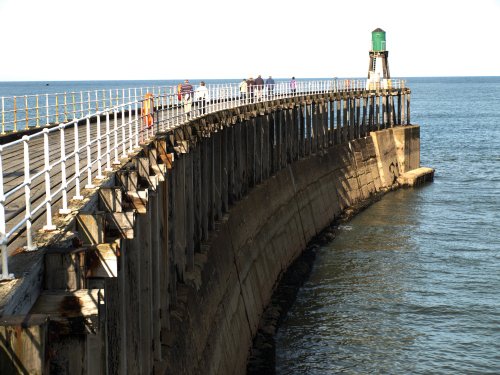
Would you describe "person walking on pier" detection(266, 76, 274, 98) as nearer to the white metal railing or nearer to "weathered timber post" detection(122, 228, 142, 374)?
the white metal railing

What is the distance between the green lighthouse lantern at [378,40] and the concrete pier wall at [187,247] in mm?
29161

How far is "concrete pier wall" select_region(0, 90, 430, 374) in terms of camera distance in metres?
6.96

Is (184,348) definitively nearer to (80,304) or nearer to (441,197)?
(80,304)

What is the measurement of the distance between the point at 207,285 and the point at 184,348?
3.09m

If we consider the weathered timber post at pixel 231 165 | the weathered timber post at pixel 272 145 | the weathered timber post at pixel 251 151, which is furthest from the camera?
the weathered timber post at pixel 272 145

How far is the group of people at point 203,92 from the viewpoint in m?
25.9

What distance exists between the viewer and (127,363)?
10367 millimetres

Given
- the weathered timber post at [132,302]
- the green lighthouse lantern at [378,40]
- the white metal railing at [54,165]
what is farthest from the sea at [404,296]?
the green lighthouse lantern at [378,40]

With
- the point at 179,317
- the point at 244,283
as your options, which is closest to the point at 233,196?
the point at 244,283

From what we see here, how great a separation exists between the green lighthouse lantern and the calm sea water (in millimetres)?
23680

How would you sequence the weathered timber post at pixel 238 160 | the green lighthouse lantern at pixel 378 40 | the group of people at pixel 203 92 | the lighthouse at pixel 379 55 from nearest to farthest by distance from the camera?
1. the weathered timber post at pixel 238 160
2. the group of people at pixel 203 92
3. the lighthouse at pixel 379 55
4. the green lighthouse lantern at pixel 378 40

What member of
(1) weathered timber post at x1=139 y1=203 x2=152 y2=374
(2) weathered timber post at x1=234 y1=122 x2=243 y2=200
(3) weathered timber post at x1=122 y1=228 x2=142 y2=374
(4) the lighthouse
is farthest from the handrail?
(3) weathered timber post at x1=122 y1=228 x2=142 y2=374

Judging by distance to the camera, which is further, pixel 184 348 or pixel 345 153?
pixel 345 153

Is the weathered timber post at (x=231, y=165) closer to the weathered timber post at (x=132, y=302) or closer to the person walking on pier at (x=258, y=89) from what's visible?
the person walking on pier at (x=258, y=89)
